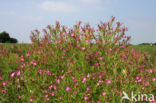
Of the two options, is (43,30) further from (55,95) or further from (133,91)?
(133,91)

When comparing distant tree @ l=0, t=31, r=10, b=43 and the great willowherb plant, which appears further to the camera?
distant tree @ l=0, t=31, r=10, b=43

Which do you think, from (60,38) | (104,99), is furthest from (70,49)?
(104,99)

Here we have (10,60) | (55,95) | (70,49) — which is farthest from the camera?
(10,60)

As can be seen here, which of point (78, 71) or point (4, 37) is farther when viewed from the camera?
point (4, 37)

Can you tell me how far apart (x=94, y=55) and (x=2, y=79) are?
8.21 ft

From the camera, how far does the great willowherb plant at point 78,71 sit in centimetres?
401

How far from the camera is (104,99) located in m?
3.79

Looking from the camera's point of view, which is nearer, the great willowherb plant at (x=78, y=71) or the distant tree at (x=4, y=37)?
the great willowherb plant at (x=78, y=71)

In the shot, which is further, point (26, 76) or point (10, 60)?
point (10, 60)

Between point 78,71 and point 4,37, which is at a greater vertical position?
point 4,37

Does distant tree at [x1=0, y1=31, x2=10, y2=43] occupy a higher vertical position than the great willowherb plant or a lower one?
higher

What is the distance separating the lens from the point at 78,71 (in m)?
4.66

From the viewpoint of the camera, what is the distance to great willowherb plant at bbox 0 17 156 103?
401cm

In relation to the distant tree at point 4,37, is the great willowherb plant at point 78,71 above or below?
below
